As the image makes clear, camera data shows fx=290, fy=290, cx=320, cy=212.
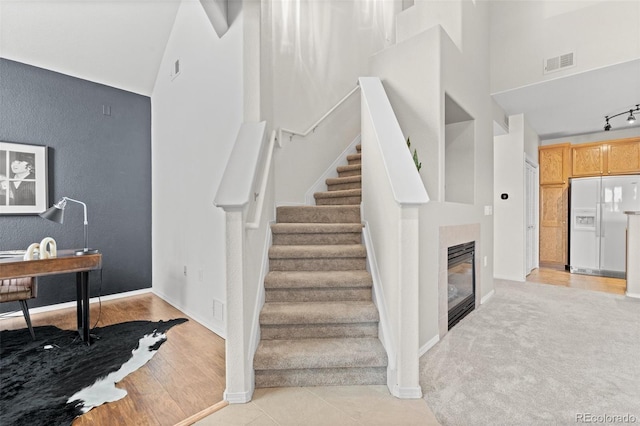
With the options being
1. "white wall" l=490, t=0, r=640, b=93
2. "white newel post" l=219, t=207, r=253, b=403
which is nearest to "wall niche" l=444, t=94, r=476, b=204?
"white wall" l=490, t=0, r=640, b=93

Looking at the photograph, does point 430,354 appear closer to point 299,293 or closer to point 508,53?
point 299,293

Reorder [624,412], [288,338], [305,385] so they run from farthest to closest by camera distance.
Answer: [288,338] → [305,385] → [624,412]

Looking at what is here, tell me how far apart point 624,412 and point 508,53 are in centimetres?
405

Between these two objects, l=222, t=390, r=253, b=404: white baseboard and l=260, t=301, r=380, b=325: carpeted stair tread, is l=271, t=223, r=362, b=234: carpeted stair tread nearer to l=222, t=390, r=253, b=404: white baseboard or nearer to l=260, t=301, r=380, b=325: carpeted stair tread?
l=260, t=301, r=380, b=325: carpeted stair tread

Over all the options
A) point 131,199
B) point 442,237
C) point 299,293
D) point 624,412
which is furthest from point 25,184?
point 624,412

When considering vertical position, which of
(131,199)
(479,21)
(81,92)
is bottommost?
(131,199)

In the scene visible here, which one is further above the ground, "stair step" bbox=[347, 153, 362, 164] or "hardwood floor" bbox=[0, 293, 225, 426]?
"stair step" bbox=[347, 153, 362, 164]

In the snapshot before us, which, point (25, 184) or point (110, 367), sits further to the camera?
point (25, 184)

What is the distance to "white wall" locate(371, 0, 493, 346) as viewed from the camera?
7.78 feet

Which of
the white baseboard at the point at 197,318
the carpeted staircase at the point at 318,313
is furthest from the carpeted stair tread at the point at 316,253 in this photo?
the white baseboard at the point at 197,318

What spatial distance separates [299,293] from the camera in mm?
2254

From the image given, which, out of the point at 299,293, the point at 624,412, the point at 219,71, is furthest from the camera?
the point at 219,71

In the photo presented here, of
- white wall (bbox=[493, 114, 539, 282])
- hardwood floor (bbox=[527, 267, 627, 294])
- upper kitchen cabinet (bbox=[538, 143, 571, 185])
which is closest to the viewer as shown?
hardwood floor (bbox=[527, 267, 627, 294])

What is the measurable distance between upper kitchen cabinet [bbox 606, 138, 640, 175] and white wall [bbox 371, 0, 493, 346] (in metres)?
3.36
